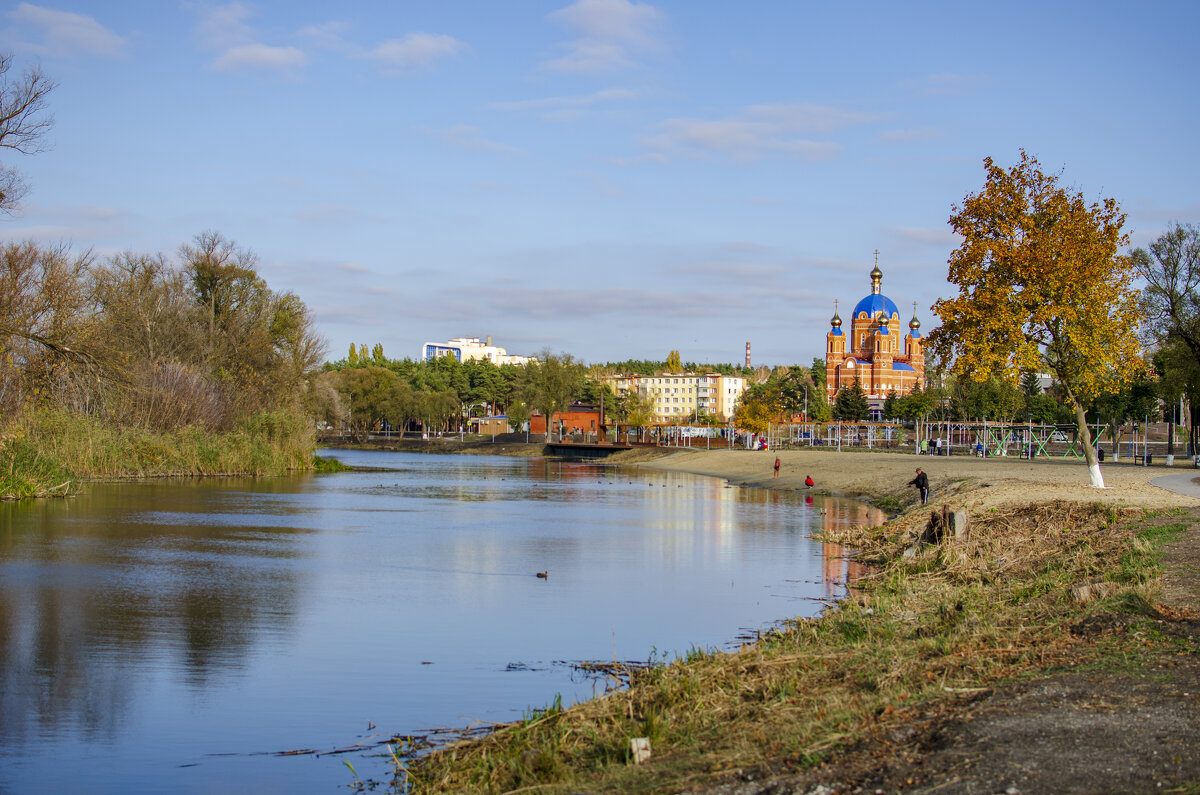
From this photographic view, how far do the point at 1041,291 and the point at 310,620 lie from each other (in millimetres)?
21639

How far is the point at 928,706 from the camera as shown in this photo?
25.0ft

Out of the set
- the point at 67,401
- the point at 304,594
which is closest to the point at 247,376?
the point at 67,401

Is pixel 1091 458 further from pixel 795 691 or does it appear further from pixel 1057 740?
pixel 1057 740

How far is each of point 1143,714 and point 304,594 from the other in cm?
1470

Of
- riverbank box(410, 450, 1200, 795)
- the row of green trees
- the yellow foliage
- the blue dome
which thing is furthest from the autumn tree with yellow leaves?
the blue dome

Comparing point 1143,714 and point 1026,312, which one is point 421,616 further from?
point 1026,312

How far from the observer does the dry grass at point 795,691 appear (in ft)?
23.7

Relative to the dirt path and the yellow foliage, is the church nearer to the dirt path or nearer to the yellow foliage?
the yellow foliage

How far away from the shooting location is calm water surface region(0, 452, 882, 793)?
383 inches

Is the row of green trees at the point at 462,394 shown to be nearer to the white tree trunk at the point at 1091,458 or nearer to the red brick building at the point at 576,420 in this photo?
the red brick building at the point at 576,420

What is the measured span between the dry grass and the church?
456ft

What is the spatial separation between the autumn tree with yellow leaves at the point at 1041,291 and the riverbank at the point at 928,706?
1310 centimetres

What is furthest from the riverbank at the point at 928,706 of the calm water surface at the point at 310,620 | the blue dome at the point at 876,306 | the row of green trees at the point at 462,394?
the blue dome at the point at 876,306

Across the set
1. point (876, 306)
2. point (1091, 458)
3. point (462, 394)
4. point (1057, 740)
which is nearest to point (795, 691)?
point (1057, 740)
